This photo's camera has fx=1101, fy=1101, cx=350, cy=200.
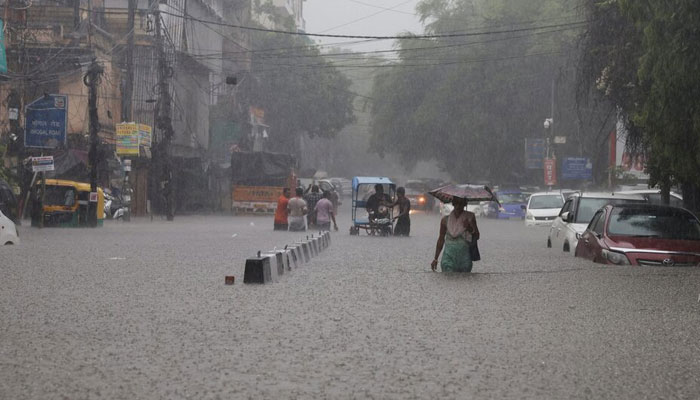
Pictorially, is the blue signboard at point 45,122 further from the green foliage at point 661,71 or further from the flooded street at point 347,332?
the green foliage at point 661,71

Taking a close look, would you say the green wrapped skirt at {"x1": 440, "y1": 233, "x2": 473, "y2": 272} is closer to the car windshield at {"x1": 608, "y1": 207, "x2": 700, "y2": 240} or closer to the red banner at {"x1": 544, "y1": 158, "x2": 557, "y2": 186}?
the car windshield at {"x1": 608, "y1": 207, "x2": 700, "y2": 240}

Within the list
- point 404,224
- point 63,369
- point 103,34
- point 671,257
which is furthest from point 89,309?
point 103,34

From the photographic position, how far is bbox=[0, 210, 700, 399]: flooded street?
8.10 meters

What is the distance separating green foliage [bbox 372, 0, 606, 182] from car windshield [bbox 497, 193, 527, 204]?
254 inches

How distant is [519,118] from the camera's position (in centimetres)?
6694

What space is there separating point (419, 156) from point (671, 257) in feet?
190

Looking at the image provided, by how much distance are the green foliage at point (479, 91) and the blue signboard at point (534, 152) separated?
6.04 feet

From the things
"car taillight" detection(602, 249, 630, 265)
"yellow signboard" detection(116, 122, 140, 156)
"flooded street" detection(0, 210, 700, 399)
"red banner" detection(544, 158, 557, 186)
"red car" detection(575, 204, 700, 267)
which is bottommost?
"flooded street" detection(0, 210, 700, 399)

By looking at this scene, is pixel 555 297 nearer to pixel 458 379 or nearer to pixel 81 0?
pixel 458 379

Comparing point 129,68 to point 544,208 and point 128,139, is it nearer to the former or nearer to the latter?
point 128,139

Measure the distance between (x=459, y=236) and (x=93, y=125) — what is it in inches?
897

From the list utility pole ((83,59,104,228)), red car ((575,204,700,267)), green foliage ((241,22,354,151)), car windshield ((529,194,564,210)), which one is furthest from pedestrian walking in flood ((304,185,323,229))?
green foliage ((241,22,354,151))

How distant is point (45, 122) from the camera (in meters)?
36.9

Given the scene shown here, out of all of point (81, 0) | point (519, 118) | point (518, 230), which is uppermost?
point (81, 0)
